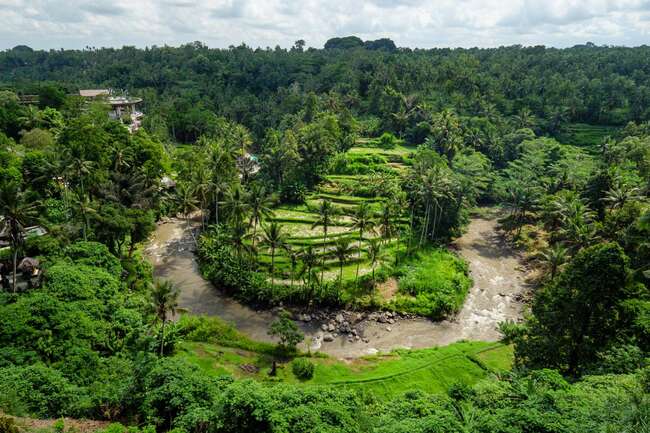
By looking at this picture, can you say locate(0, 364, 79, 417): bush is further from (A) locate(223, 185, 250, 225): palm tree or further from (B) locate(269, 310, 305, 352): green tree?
(A) locate(223, 185, 250, 225): palm tree

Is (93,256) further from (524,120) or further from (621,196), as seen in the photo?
(524,120)

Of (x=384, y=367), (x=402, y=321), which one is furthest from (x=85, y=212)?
(x=402, y=321)

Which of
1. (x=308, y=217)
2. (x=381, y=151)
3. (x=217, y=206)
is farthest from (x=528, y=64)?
(x=217, y=206)

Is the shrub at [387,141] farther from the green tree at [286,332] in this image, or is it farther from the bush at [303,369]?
the bush at [303,369]

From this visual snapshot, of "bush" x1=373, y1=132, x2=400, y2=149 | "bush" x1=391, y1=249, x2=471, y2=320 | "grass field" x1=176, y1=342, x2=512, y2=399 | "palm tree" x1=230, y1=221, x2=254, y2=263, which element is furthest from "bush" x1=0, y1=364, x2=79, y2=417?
"bush" x1=373, y1=132, x2=400, y2=149

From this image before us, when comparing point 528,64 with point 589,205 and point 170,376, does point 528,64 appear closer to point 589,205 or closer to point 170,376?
point 589,205
